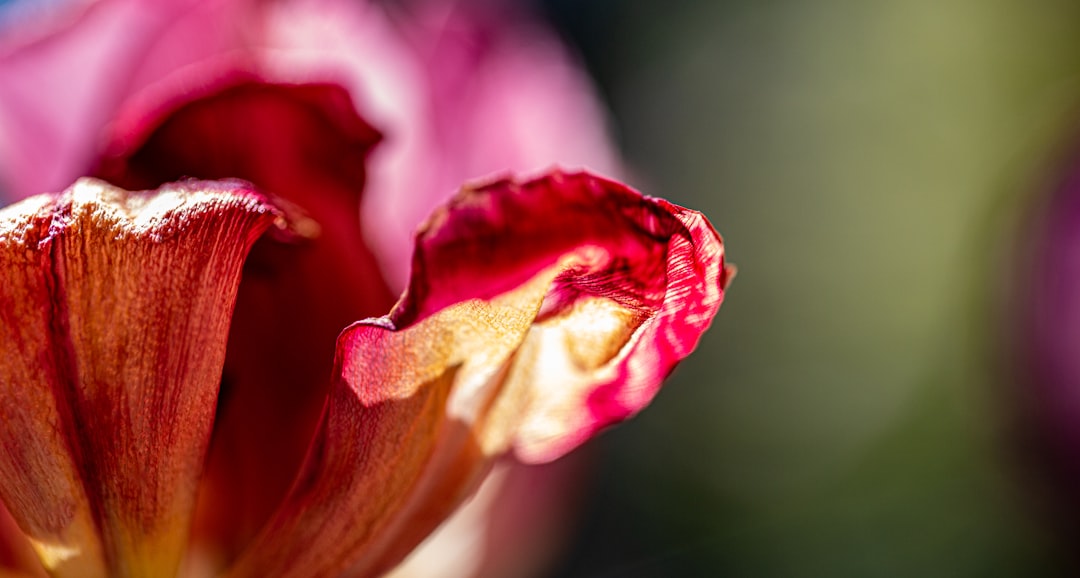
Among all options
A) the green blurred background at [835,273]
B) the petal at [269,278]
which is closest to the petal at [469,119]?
the petal at [269,278]

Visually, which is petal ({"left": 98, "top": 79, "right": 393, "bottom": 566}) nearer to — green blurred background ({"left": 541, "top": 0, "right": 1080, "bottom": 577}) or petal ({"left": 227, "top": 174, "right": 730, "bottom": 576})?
petal ({"left": 227, "top": 174, "right": 730, "bottom": 576})

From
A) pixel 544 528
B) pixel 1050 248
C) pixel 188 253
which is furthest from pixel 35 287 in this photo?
pixel 1050 248

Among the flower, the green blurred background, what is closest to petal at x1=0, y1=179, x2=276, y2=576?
the flower

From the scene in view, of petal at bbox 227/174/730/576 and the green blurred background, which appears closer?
petal at bbox 227/174/730/576

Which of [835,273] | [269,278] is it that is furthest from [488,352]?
[835,273]

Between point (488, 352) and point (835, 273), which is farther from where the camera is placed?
point (835, 273)

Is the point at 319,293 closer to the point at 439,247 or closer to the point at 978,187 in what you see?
the point at 439,247

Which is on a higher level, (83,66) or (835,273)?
(83,66)

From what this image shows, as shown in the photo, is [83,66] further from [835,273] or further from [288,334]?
[835,273]
